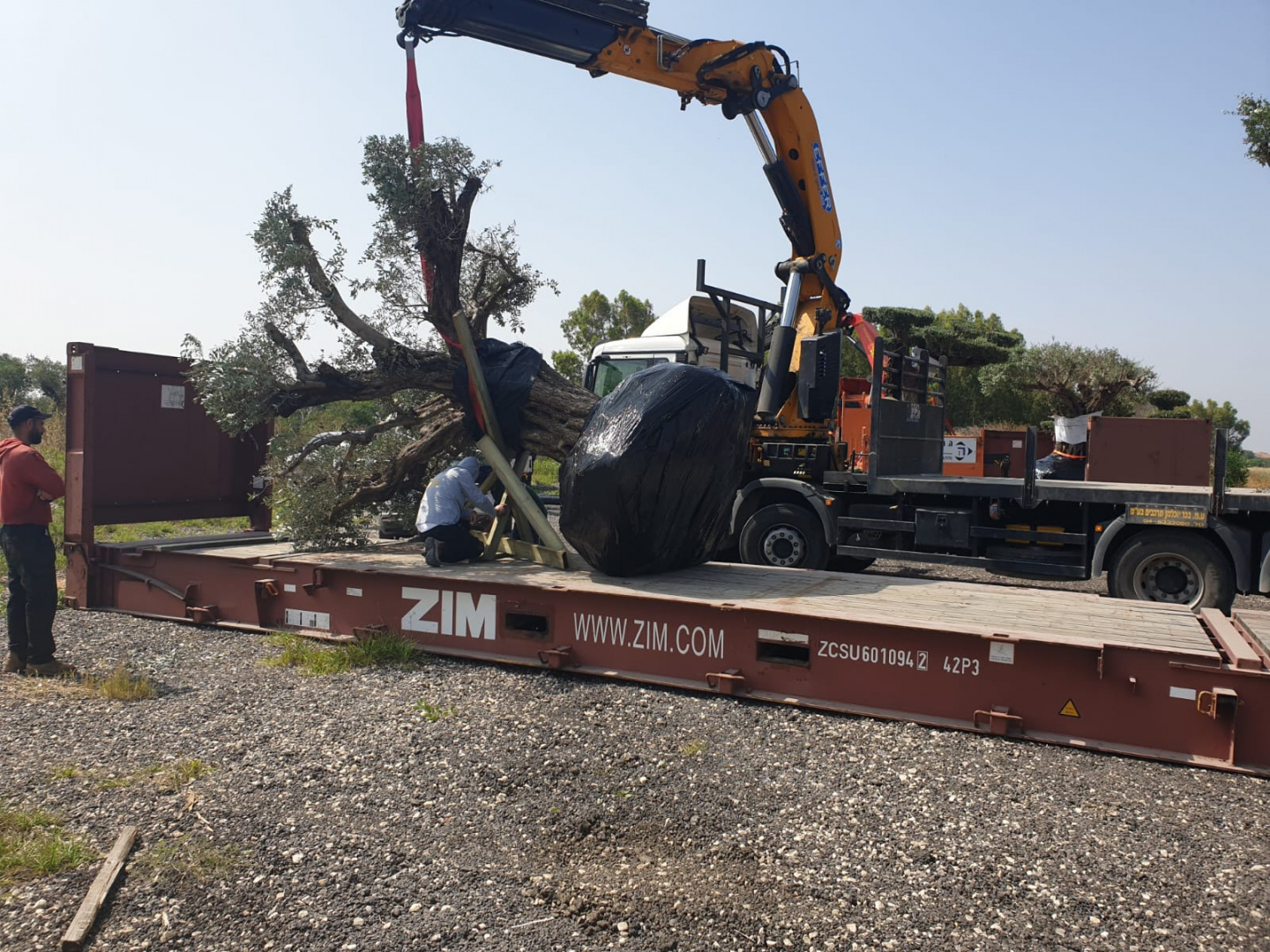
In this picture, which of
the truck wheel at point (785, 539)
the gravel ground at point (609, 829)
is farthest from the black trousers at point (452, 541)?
the truck wheel at point (785, 539)

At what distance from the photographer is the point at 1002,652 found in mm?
4766

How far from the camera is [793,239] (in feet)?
35.3

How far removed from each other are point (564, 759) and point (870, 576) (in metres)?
3.32

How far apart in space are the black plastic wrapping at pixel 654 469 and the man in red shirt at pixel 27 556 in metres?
3.47

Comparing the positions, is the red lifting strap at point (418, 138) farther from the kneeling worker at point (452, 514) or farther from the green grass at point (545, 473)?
the green grass at point (545, 473)

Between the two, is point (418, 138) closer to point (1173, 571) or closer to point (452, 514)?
point (452, 514)

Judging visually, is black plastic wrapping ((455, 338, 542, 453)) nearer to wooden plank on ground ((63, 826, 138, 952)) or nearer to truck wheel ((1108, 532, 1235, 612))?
wooden plank on ground ((63, 826, 138, 952))

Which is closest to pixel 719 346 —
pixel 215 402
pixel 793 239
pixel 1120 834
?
pixel 793 239

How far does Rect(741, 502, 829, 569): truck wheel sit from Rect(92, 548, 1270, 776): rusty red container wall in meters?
3.72

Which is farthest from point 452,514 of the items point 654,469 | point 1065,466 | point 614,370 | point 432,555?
point 1065,466

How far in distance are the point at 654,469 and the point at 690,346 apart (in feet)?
15.1

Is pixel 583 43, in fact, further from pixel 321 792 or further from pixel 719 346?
pixel 321 792

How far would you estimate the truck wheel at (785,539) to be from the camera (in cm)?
923

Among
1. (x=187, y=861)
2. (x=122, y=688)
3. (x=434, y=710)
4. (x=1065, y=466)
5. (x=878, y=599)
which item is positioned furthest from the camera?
(x=1065, y=466)
